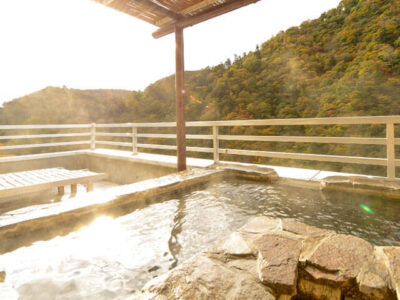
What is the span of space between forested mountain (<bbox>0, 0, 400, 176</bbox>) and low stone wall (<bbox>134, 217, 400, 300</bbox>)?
10.1 meters

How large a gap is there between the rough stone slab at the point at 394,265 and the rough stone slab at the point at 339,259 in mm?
74

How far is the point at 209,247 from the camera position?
1.45 m

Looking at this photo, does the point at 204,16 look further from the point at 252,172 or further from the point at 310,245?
the point at 310,245

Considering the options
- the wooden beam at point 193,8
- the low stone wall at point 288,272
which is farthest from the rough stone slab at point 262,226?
the wooden beam at point 193,8

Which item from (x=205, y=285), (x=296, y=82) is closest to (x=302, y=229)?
(x=205, y=285)

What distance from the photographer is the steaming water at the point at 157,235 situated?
1317mm

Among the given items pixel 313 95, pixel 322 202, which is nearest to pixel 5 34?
pixel 322 202

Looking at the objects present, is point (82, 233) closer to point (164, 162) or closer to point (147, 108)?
point (164, 162)

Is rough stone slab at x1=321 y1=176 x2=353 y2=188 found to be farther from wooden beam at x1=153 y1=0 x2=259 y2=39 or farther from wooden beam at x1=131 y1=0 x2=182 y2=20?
wooden beam at x1=131 y1=0 x2=182 y2=20

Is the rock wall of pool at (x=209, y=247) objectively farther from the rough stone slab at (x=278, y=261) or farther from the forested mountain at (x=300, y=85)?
the forested mountain at (x=300, y=85)

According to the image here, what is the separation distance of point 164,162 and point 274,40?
13.9m

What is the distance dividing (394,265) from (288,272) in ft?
1.63

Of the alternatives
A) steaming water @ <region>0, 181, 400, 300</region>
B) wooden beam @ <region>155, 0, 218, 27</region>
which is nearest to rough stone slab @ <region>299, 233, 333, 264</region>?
steaming water @ <region>0, 181, 400, 300</region>

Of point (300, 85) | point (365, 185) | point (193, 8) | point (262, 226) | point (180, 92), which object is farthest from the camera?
point (300, 85)
